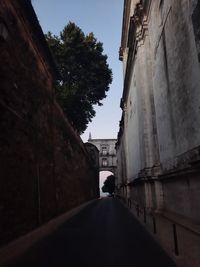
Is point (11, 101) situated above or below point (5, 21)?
below

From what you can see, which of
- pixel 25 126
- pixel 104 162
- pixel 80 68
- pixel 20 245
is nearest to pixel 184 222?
pixel 20 245

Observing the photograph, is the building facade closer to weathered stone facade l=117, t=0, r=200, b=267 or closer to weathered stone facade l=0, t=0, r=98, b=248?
weathered stone facade l=117, t=0, r=200, b=267

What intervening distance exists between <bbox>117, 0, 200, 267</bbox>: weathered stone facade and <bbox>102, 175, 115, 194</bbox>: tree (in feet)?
192

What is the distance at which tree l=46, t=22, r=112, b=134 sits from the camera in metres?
28.6

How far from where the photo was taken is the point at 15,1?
30.1ft

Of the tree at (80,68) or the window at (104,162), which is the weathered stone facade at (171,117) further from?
the window at (104,162)

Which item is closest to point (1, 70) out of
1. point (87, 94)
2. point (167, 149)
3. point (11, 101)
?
point (11, 101)

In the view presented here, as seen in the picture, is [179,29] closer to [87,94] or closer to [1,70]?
[1,70]

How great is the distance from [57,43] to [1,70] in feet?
74.4

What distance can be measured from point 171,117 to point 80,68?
1877 centimetres

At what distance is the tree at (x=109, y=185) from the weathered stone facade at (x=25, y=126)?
199ft

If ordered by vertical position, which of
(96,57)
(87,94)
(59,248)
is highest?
(96,57)

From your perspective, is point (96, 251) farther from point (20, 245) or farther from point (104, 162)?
point (104, 162)

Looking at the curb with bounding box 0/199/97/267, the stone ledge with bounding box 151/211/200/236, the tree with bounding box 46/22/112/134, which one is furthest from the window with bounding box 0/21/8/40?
the tree with bounding box 46/22/112/134
